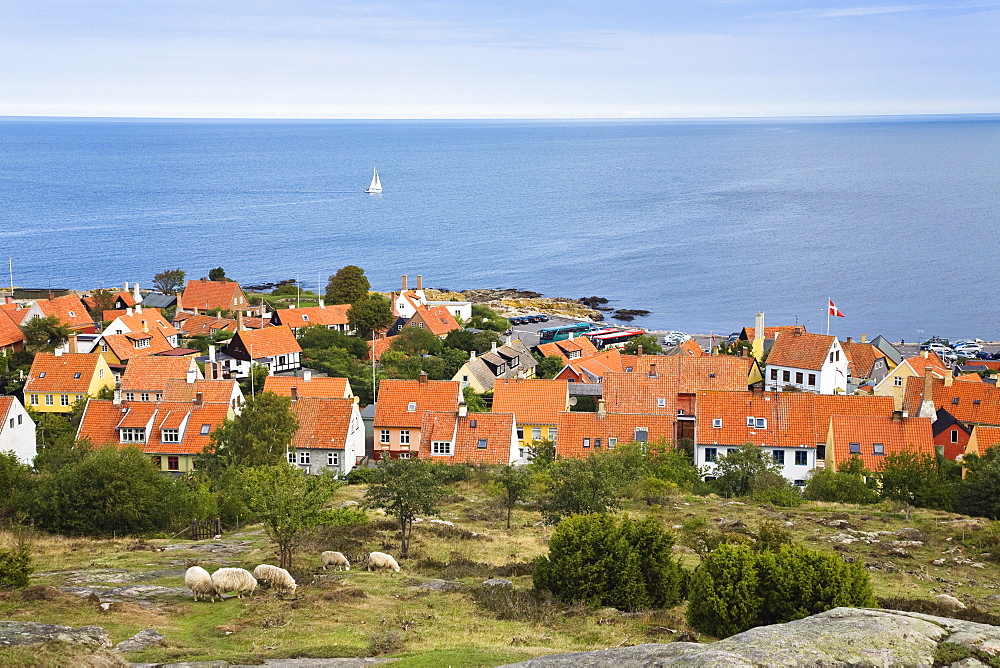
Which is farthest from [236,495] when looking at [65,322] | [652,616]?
[65,322]

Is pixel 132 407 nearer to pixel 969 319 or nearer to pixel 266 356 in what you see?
pixel 266 356

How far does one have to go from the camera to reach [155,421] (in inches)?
2124

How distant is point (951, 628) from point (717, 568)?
685 centimetres

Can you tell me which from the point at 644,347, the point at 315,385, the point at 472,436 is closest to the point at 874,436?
the point at 472,436

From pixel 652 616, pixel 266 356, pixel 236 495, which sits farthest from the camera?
pixel 266 356

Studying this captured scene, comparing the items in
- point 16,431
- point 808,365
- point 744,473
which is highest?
point 808,365

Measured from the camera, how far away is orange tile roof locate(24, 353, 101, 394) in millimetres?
64750

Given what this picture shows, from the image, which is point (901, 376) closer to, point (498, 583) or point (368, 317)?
point (368, 317)

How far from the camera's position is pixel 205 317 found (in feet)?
303

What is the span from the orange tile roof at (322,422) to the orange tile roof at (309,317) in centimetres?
3483

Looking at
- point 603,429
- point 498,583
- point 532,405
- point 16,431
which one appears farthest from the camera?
point 532,405

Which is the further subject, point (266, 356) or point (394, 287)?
point (394, 287)

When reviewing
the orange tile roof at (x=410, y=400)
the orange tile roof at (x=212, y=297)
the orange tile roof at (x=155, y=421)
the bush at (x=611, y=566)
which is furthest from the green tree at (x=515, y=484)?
the orange tile roof at (x=212, y=297)

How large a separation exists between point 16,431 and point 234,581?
31.9 meters
